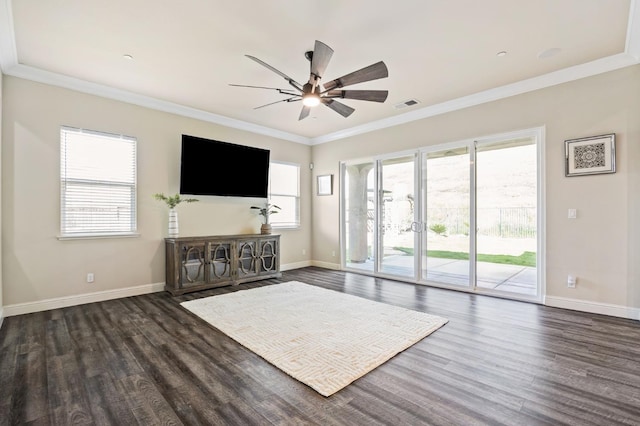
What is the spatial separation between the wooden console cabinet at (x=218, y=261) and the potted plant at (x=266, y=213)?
0.84 ft

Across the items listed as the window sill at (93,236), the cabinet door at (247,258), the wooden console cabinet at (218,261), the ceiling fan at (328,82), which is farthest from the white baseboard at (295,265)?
the ceiling fan at (328,82)

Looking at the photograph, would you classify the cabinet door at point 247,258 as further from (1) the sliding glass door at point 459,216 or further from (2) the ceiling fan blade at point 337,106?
(2) the ceiling fan blade at point 337,106

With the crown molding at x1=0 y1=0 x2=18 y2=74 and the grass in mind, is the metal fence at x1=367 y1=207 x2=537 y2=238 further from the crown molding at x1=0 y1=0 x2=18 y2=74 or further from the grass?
the crown molding at x1=0 y1=0 x2=18 y2=74

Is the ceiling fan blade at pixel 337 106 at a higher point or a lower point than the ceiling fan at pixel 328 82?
→ lower

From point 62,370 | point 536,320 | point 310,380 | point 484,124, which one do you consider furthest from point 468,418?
point 484,124

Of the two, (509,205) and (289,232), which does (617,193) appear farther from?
(289,232)

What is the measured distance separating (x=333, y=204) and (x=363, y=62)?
11.7 ft

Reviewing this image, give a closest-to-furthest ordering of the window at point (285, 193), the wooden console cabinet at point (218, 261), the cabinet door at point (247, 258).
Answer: the wooden console cabinet at point (218, 261), the cabinet door at point (247, 258), the window at point (285, 193)

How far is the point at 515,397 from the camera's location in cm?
202

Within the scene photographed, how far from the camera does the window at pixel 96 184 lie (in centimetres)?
405

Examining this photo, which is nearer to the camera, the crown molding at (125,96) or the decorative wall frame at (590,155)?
the decorative wall frame at (590,155)

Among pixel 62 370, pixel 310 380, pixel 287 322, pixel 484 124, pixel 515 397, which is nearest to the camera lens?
pixel 515 397

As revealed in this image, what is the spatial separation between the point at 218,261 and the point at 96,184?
206 centimetres

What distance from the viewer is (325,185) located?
22.6 ft
